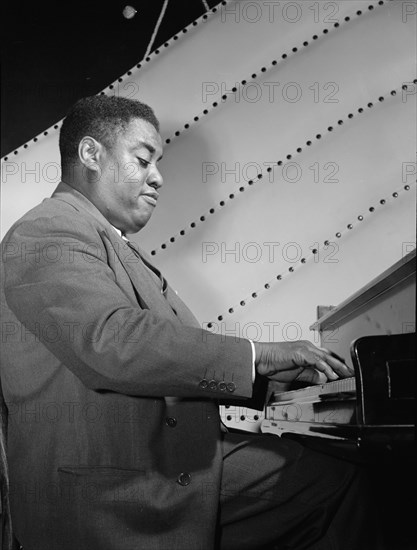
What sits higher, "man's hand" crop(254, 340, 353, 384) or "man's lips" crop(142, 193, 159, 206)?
"man's lips" crop(142, 193, 159, 206)

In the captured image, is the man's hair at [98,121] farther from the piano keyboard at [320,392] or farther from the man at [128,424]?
the piano keyboard at [320,392]

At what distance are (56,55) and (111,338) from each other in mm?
2255

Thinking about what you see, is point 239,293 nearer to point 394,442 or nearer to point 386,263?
point 386,263

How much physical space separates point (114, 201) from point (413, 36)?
74.1 inches

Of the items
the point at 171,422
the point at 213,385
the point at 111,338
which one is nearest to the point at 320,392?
the point at 213,385

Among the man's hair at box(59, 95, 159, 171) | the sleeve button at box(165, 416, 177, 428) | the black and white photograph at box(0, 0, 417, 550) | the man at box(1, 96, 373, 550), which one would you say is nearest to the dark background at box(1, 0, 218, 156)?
the black and white photograph at box(0, 0, 417, 550)

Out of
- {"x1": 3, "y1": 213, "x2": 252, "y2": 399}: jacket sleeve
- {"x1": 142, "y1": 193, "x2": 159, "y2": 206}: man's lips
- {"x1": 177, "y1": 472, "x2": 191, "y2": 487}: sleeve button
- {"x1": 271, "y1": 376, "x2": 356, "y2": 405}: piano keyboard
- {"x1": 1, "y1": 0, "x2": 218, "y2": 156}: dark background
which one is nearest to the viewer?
{"x1": 271, "y1": 376, "x2": 356, "y2": 405}: piano keyboard

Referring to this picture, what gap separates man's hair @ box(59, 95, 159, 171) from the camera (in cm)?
246

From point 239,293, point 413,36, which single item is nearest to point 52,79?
point 239,293

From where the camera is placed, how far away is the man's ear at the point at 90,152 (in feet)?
7.82

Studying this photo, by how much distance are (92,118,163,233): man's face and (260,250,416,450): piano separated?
0.78 metres

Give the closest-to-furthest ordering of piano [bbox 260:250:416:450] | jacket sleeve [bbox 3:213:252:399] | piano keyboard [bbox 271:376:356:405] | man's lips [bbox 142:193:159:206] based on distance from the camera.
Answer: piano [bbox 260:250:416:450], piano keyboard [bbox 271:376:356:405], jacket sleeve [bbox 3:213:252:399], man's lips [bbox 142:193:159:206]

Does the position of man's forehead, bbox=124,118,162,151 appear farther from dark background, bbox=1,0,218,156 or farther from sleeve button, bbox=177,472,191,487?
sleeve button, bbox=177,472,191,487

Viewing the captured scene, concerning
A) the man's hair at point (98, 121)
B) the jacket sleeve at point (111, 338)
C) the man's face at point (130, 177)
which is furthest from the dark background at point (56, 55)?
the jacket sleeve at point (111, 338)
